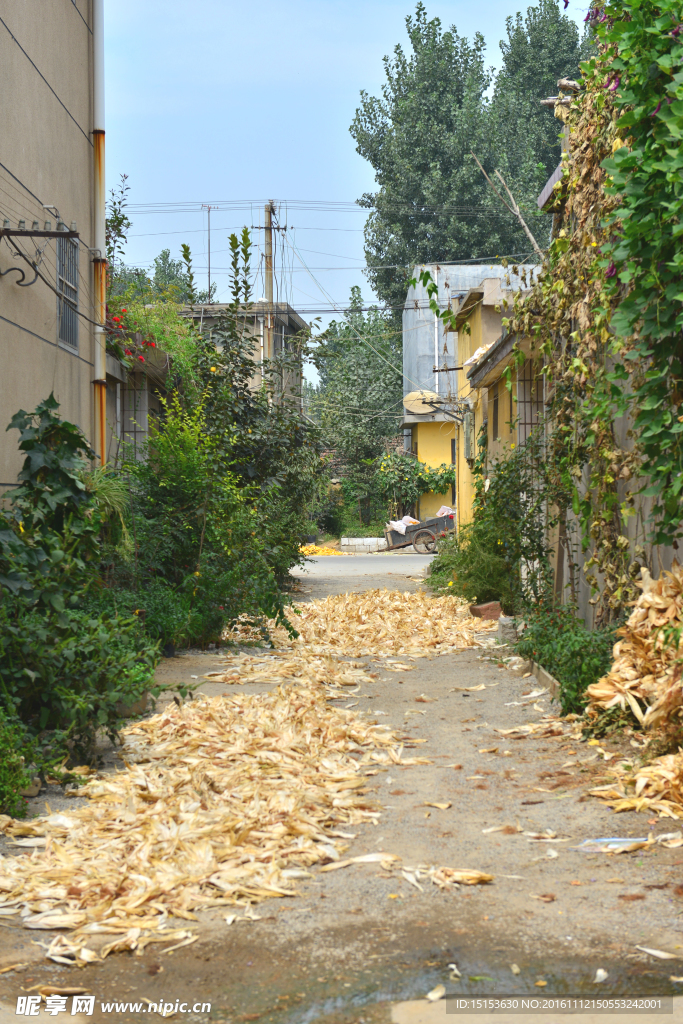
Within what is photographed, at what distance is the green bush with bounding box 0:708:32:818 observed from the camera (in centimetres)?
461

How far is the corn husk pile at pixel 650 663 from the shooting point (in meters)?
4.94

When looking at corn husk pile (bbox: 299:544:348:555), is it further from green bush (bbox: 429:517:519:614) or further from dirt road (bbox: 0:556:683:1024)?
dirt road (bbox: 0:556:683:1024)

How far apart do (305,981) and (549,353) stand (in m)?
5.90

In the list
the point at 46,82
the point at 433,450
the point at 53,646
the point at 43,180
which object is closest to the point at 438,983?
the point at 53,646

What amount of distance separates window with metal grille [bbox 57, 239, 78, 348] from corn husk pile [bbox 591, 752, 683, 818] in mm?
7407

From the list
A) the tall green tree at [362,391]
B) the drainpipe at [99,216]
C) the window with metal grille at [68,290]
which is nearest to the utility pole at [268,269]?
the tall green tree at [362,391]

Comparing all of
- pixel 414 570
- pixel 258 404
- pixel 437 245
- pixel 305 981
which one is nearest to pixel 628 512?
pixel 305 981

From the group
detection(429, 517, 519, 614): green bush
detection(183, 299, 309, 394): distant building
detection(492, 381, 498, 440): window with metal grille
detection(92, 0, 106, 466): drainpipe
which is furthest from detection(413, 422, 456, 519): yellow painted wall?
detection(92, 0, 106, 466): drainpipe

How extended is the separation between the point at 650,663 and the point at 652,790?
34.3 inches

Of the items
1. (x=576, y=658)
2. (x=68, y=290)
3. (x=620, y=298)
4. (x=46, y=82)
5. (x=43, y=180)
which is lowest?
(x=576, y=658)

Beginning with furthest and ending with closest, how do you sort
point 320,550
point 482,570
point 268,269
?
1. point 320,550
2. point 268,269
3. point 482,570

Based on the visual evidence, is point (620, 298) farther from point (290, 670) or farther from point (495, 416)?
point (495, 416)

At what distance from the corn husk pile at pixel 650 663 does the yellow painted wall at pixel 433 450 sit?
2926 centimetres

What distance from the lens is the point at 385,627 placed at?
37.3 ft
